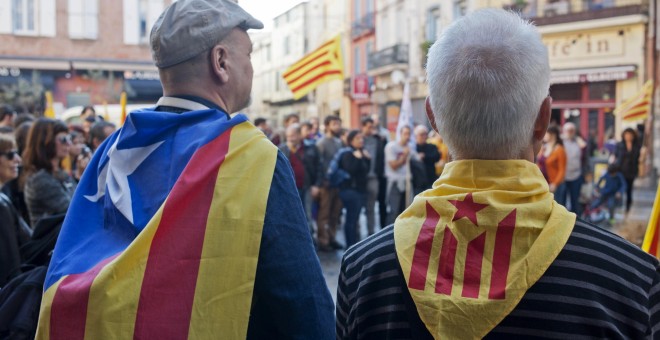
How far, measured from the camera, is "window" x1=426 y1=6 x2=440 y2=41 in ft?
100

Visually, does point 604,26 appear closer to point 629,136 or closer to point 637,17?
point 637,17

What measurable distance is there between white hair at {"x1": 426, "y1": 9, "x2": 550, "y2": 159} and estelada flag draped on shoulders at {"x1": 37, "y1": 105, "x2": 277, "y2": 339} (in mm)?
544

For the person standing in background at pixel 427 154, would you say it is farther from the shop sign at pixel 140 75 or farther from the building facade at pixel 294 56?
the building facade at pixel 294 56

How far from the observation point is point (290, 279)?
1.85m

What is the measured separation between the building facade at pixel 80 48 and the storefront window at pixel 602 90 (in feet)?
51.6

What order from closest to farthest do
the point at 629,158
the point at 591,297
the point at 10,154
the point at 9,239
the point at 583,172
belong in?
the point at 591,297, the point at 9,239, the point at 10,154, the point at 629,158, the point at 583,172

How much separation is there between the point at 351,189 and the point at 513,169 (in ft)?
28.6

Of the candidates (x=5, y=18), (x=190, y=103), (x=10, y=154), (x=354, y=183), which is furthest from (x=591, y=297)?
(x=5, y=18)

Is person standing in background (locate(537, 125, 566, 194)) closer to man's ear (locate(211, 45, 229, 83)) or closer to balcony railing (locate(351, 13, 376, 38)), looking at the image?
man's ear (locate(211, 45, 229, 83))

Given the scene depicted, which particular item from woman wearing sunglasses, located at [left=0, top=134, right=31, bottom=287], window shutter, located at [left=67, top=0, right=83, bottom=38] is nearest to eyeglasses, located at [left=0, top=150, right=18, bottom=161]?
woman wearing sunglasses, located at [left=0, top=134, right=31, bottom=287]

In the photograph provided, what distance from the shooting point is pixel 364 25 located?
130ft

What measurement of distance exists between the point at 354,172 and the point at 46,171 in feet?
18.2

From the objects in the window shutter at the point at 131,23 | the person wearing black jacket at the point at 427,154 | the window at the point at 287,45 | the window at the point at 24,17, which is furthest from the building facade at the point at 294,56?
the person wearing black jacket at the point at 427,154

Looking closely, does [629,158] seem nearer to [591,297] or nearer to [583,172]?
[583,172]
